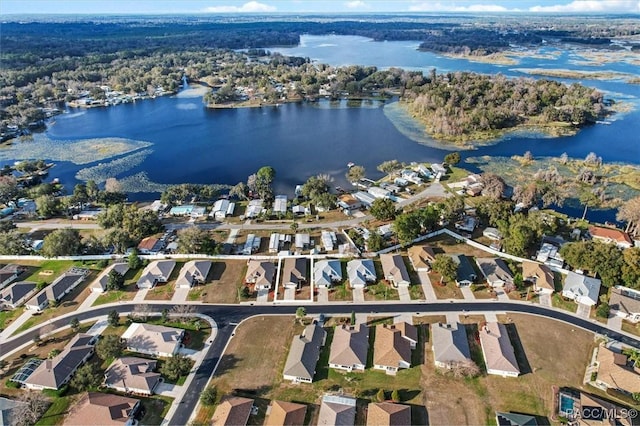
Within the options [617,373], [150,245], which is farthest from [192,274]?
[617,373]

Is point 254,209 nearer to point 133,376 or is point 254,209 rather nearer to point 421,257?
point 421,257

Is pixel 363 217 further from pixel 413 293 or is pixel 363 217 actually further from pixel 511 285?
pixel 511 285

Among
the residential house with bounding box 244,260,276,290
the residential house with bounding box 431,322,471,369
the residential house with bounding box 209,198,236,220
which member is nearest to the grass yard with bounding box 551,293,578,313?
the residential house with bounding box 431,322,471,369

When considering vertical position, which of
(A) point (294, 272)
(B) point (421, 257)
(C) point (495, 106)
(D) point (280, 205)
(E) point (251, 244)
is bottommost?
(A) point (294, 272)

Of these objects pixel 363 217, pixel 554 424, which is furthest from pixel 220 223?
pixel 554 424

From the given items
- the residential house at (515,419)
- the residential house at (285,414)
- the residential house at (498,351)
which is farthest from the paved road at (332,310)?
the residential house at (515,419)

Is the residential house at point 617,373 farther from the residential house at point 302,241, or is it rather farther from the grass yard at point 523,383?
the residential house at point 302,241
